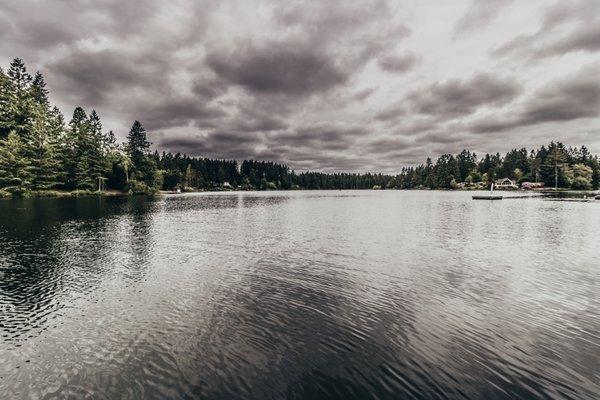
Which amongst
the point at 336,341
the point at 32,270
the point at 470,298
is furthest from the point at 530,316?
the point at 32,270

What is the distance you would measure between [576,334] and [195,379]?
56.3ft

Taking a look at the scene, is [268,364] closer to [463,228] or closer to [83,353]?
[83,353]

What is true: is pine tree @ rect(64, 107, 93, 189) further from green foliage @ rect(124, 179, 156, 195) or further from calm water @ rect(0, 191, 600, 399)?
calm water @ rect(0, 191, 600, 399)

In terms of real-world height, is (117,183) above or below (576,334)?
above

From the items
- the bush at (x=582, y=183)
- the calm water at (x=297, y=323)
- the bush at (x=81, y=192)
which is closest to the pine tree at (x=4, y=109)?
the bush at (x=81, y=192)

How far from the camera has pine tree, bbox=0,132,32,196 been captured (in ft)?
279

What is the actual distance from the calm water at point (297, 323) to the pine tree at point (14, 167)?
83118mm

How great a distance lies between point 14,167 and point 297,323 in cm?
11739

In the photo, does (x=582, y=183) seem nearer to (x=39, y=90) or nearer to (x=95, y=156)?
(x=95, y=156)

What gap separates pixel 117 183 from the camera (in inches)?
5300

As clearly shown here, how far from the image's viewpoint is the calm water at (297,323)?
966cm

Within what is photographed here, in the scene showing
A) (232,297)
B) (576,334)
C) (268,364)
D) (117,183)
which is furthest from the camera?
(117,183)

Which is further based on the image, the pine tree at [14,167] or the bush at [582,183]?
the bush at [582,183]

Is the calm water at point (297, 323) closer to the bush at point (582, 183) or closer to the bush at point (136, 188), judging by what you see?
the bush at point (136, 188)
